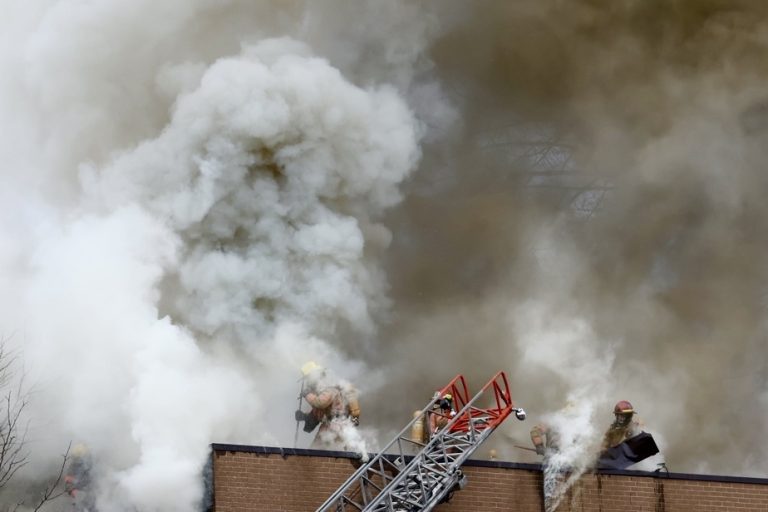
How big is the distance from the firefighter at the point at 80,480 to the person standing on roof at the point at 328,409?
2657mm

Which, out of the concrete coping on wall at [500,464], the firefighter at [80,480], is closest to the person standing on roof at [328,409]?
the concrete coping on wall at [500,464]

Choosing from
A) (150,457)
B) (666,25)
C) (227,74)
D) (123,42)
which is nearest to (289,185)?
(227,74)

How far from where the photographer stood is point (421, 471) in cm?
→ 1346

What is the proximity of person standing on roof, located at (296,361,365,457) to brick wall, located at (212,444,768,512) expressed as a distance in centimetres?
80

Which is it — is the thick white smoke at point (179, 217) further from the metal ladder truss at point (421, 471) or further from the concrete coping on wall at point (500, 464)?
the metal ladder truss at point (421, 471)

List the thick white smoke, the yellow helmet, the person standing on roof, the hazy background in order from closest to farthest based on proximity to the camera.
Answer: the person standing on roof, the thick white smoke, the yellow helmet, the hazy background

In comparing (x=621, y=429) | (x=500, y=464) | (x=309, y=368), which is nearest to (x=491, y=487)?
(x=500, y=464)

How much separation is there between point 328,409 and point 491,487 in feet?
7.95

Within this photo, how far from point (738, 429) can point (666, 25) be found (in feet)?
22.7

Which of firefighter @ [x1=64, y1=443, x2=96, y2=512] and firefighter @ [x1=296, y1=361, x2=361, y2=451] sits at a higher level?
firefighter @ [x1=296, y1=361, x2=361, y2=451]

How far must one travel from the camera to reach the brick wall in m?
14.1

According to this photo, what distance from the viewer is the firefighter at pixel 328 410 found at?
15.2 metres

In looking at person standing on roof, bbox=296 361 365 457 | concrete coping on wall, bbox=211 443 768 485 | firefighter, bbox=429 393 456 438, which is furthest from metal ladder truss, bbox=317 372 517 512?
person standing on roof, bbox=296 361 365 457

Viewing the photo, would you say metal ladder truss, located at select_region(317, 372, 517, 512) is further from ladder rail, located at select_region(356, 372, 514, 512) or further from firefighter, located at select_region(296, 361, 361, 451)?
firefighter, located at select_region(296, 361, 361, 451)
